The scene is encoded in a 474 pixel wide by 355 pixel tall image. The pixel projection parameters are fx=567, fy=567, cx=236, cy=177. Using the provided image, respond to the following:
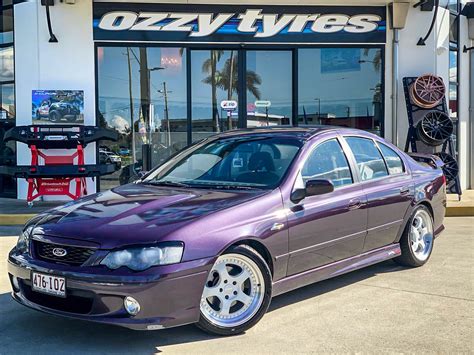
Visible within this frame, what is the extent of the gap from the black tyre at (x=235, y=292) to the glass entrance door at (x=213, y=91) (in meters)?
7.67

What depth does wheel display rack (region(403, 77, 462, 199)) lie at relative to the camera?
36.1ft

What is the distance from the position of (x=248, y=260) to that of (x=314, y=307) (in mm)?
970

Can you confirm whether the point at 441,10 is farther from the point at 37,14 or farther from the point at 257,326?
the point at 257,326

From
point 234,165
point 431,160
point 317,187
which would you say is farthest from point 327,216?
point 431,160

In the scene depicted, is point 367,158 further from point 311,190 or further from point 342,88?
point 342,88

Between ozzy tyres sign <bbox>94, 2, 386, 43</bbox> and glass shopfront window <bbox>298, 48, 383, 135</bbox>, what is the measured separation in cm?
37

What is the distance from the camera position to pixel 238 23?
11375 mm

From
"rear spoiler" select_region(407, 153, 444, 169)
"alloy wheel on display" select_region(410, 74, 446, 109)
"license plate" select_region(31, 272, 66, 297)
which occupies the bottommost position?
"license plate" select_region(31, 272, 66, 297)

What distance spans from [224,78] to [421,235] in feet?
21.6

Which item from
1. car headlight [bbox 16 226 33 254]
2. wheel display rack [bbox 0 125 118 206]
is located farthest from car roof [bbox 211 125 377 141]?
wheel display rack [bbox 0 125 118 206]

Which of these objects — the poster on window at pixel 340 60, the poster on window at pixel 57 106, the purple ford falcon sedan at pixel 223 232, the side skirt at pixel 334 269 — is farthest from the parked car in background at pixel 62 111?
the side skirt at pixel 334 269

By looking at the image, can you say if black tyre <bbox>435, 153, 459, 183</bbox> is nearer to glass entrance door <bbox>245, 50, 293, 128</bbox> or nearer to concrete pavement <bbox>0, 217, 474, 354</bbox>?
glass entrance door <bbox>245, 50, 293, 128</bbox>

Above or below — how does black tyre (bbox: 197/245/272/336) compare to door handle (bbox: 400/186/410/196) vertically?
below

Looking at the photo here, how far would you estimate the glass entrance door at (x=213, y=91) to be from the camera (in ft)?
38.2
